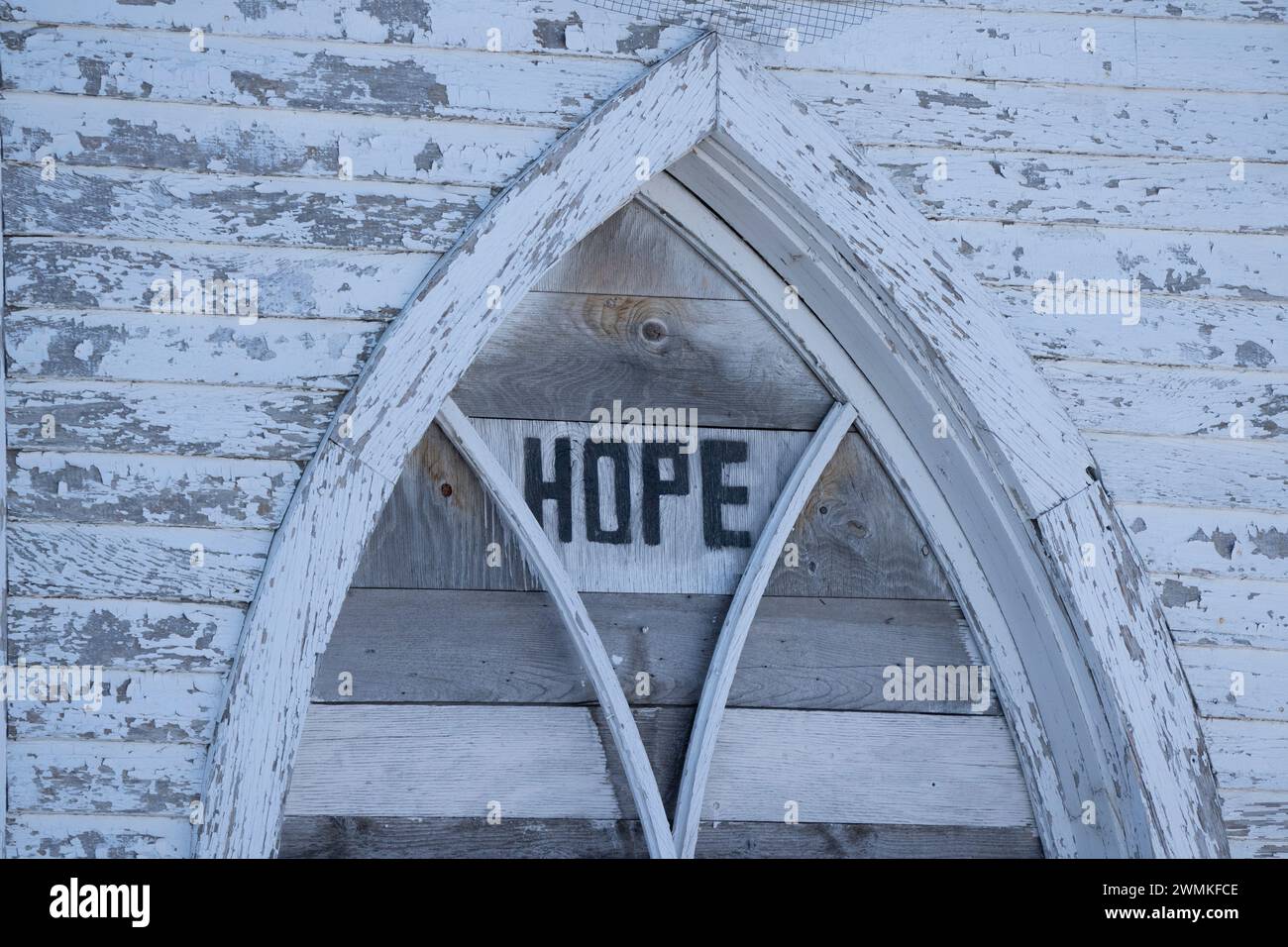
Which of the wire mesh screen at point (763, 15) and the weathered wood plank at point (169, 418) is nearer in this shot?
the weathered wood plank at point (169, 418)

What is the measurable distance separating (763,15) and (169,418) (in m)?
1.09

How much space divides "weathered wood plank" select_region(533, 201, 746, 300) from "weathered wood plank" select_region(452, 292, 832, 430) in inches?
0.7

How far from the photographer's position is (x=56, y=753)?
1580 mm

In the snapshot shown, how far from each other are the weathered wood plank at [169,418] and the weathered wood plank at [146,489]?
0.06 ft

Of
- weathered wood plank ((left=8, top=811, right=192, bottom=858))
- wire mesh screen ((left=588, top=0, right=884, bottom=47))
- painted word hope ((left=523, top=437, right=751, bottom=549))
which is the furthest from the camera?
painted word hope ((left=523, top=437, right=751, bottom=549))

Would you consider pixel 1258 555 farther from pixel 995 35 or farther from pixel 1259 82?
pixel 995 35

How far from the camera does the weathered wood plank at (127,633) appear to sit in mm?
1585

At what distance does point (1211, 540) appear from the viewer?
182 cm

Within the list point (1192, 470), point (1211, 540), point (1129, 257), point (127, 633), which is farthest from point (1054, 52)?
point (127, 633)

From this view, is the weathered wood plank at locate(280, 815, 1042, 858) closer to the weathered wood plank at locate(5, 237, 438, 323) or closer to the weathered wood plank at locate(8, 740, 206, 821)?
the weathered wood plank at locate(8, 740, 206, 821)

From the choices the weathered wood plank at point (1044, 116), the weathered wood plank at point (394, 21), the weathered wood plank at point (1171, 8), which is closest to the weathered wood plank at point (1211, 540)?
the weathered wood plank at point (1044, 116)

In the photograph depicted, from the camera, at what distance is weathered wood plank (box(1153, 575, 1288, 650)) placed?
1.80m

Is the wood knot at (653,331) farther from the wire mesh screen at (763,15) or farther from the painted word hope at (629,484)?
the wire mesh screen at (763,15)

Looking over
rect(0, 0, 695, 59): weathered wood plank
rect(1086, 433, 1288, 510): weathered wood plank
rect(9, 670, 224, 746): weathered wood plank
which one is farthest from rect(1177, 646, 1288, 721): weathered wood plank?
rect(9, 670, 224, 746): weathered wood plank
